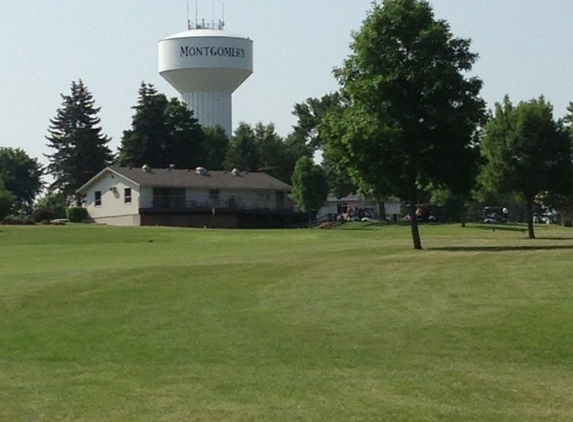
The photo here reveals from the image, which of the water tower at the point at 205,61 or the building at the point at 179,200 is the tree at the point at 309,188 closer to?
the building at the point at 179,200

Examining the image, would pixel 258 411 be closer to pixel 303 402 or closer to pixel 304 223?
pixel 303 402

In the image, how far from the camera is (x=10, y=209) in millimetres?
88938

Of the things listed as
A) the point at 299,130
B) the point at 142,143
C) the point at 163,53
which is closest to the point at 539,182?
the point at 142,143

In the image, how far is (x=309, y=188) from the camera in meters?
101

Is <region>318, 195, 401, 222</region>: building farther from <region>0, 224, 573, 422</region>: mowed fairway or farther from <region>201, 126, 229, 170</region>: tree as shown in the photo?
<region>0, 224, 573, 422</region>: mowed fairway

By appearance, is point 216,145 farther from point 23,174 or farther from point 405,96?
point 405,96

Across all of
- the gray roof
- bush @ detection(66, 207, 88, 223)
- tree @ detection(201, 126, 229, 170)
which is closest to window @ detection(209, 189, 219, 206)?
the gray roof

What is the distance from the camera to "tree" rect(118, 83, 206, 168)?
115 m

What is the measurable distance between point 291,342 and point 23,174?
12508 cm

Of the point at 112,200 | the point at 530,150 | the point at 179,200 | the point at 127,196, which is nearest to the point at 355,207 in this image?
the point at 179,200

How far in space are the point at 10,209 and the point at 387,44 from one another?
173 ft

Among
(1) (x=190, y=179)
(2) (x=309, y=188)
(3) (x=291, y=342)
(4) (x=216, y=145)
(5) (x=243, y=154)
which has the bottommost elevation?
(3) (x=291, y=342)

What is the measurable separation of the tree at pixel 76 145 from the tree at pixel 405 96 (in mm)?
76510

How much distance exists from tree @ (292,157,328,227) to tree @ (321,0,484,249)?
5729cm
